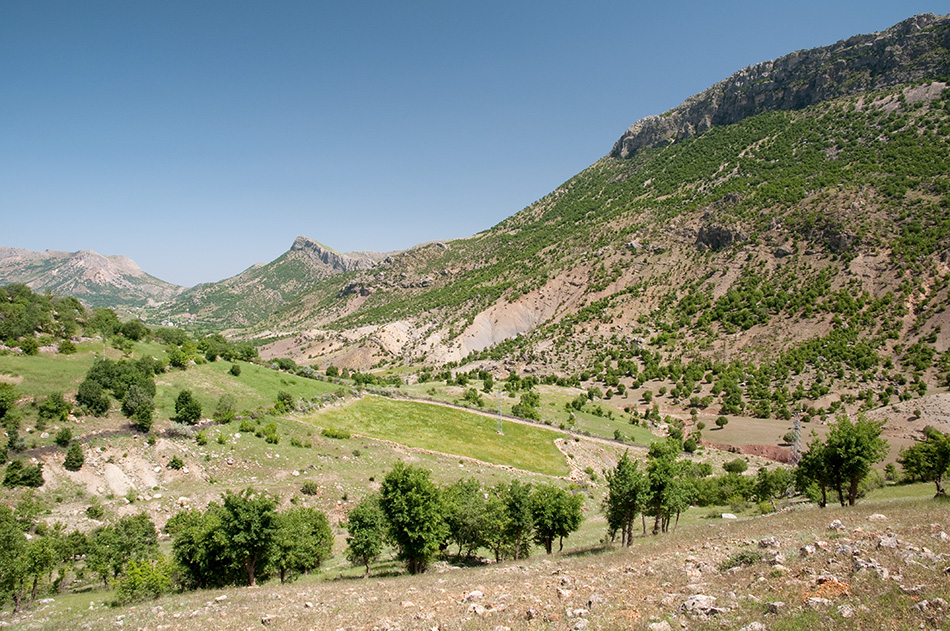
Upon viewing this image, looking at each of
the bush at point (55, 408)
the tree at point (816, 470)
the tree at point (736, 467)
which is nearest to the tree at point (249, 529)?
the bush at point (55, 408)

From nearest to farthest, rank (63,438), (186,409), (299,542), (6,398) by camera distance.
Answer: (299,542)
(6,398)
(63,438)
(186,409)

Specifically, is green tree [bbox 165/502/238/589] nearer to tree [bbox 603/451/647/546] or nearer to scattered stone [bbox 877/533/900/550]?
tree [bbox 603/451/647/546]

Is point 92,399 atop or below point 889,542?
below

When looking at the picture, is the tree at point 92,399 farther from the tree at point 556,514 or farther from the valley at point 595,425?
the tree at point 556,514

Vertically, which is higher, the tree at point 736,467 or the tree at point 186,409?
the tree at point 186,409

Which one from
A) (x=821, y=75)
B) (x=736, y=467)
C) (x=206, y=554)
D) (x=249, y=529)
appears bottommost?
(x=736, y=467)

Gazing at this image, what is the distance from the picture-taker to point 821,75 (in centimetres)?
13188

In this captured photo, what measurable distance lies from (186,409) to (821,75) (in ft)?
573

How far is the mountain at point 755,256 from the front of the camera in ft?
265

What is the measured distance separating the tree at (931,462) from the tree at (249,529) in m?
35.1

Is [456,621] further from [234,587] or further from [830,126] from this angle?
[830,126]

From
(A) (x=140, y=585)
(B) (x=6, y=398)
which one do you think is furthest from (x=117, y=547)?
(B) (x=6, y=398)

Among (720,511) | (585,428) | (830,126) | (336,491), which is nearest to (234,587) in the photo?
(336,491)

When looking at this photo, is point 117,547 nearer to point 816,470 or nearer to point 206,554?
point 206,554
